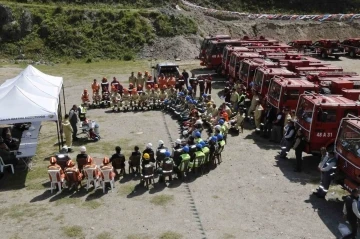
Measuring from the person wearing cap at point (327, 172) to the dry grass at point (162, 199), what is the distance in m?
4.17

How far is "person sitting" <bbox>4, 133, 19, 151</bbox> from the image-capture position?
15469 mm

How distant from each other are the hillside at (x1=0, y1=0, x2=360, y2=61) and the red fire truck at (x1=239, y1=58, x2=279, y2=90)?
1485 cm

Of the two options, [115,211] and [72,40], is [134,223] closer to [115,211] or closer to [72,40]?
[115,211]

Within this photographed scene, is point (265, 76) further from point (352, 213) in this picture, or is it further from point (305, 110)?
point (352, 213)

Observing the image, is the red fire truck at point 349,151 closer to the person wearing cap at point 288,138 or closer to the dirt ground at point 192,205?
the dirt ground at point 192,205

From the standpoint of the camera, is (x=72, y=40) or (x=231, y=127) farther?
(x=72, y=40)

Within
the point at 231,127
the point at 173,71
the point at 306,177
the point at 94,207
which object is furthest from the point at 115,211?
the point at 173,71

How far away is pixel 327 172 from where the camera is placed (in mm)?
11664

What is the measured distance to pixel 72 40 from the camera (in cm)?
3819

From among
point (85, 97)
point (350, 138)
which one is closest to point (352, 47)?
point (85, 97)

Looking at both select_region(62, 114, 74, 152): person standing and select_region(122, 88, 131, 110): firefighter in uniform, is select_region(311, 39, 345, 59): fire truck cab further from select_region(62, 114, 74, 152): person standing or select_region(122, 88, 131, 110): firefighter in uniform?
select_region(62, 114, 74, 152): person standing

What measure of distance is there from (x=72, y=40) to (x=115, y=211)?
29505 millimetres

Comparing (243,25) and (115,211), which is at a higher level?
(243,25)

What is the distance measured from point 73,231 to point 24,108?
17.9 feet
